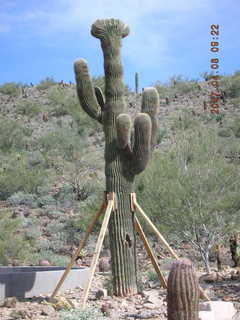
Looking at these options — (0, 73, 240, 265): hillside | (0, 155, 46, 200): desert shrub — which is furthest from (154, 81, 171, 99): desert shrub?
(0, 155, 46, 200): desert shrub

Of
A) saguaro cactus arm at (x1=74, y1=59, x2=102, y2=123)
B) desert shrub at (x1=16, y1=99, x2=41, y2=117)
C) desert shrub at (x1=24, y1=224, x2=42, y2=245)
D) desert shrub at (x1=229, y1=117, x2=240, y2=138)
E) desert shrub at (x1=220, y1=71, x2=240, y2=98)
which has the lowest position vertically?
desert shrub at (x1=24, y1=224, x2=42, y2=245)

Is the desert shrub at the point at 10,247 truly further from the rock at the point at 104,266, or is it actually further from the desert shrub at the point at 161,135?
the desert shrub at the point at 161,135

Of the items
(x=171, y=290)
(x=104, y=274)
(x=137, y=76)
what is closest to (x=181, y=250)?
(x=104, y=274)

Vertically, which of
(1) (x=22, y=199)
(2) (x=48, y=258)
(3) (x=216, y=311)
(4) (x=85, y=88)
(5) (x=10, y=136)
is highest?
(5) (x=10, y=136)

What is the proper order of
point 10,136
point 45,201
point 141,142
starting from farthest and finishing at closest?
point 10,136, point 45,201, point 141,142

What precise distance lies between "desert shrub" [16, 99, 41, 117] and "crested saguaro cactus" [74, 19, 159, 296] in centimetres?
3057

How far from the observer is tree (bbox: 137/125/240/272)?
15.7m

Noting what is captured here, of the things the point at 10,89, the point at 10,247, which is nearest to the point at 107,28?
the point at 10,247

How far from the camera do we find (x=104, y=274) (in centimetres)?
1379

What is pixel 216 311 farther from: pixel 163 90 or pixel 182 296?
pixel 163 90

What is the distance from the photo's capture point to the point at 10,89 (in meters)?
45.9

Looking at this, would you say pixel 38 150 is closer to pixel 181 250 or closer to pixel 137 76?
pixel 137 76

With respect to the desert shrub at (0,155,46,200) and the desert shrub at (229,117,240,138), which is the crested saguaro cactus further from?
the desert shrub at (229,117,240,138)

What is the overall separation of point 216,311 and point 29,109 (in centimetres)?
3386
